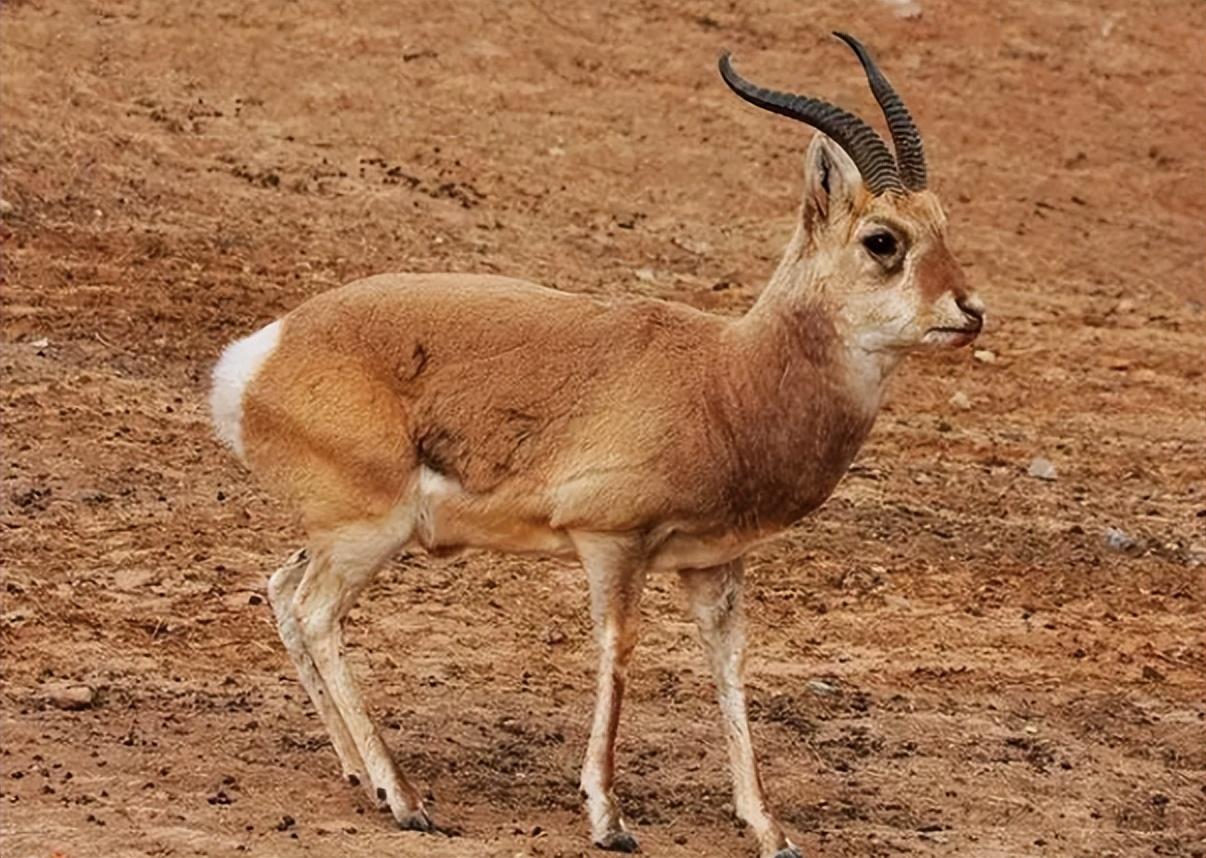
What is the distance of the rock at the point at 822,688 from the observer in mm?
10695

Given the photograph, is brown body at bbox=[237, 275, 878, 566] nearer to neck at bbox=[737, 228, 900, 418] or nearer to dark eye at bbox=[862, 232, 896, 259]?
neck at bbox=[737, 228, 900, 418]

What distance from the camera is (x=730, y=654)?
8922 mm

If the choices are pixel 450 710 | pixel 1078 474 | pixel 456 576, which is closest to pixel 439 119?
pixel 1078 474

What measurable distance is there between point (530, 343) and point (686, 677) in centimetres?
240

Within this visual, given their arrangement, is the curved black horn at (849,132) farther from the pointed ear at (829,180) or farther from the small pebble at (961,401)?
the small pebble at (961,401)

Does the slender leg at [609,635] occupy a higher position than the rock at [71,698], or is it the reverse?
the slender leg at [609,635]

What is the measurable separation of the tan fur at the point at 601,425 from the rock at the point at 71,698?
1.11m

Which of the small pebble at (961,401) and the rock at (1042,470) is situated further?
the small pebble at (961,401)

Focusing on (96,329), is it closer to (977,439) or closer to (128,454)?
(128,454)

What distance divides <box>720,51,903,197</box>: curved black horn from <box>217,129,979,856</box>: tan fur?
0.22 feet

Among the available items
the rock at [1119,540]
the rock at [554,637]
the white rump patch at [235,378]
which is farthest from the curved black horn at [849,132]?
the rock at [1119,540]

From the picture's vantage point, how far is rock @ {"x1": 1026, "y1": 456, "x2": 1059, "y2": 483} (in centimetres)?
1472

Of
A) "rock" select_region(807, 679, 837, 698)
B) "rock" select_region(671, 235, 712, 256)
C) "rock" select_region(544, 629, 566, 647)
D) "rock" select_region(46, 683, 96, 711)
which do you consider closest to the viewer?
"rock" select_region(46, 683, 96, 711)

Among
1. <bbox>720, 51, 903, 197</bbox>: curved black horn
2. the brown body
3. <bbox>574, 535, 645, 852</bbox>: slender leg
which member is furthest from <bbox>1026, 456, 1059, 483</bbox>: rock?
<bbox>574, 535, 645, 852</bbox>: slender leg
